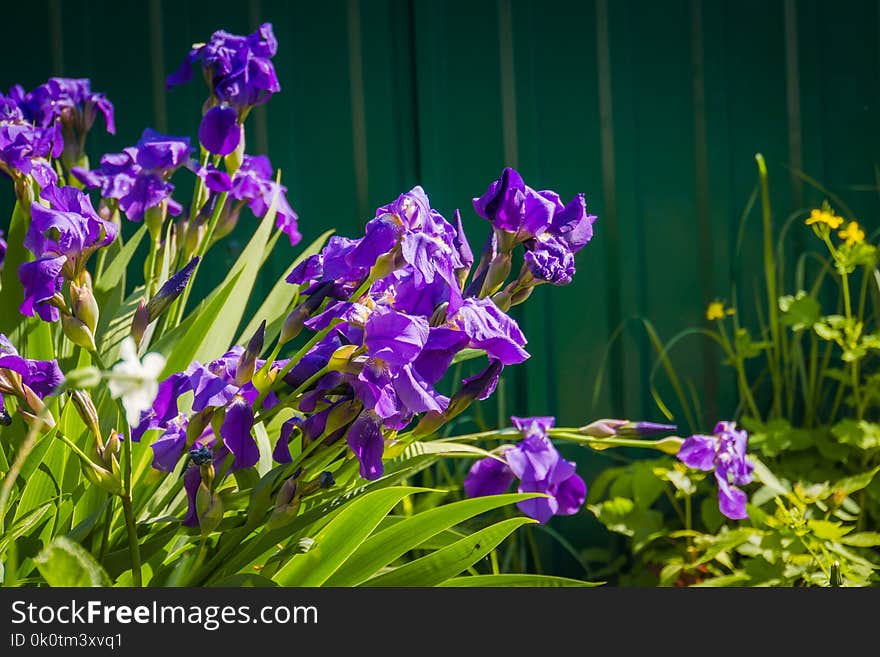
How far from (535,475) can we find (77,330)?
1.70 ft

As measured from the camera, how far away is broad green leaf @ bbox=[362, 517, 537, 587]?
3.22 ft

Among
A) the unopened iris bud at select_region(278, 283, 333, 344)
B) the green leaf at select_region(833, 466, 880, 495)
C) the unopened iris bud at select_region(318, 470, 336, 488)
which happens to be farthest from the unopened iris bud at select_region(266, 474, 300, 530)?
the green leaf at select_region(833, 466, 880, 495)

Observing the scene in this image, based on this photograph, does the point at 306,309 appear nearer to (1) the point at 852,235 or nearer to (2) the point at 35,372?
(2) the point at 35,372

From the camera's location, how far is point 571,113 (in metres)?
2.25

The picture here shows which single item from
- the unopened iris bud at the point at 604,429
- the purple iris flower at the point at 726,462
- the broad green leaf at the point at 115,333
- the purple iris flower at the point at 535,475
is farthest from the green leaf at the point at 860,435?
the broad green leaf at the point at 115,333

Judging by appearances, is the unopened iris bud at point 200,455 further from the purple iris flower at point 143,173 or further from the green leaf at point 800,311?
the green leaf at point 800,311

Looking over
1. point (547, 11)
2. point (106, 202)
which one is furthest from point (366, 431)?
point (547, 11)

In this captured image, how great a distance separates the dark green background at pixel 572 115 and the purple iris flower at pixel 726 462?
987 millimetres

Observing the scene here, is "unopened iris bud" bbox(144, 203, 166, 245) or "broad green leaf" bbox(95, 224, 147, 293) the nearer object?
"unopened iris bud" bbox(144, 203, 166, 245)

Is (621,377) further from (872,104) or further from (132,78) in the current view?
(132,78)

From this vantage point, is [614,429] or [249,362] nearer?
[249,362]

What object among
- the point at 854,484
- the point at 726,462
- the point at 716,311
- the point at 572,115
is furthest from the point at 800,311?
the point at 726,462

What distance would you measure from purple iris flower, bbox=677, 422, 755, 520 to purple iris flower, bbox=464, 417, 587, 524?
0.16 m

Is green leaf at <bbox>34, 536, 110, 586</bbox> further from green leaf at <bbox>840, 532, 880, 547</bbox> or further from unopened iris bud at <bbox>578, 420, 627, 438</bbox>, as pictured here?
green leaf at <bbox>840, 532, 880, 547</bbox>
